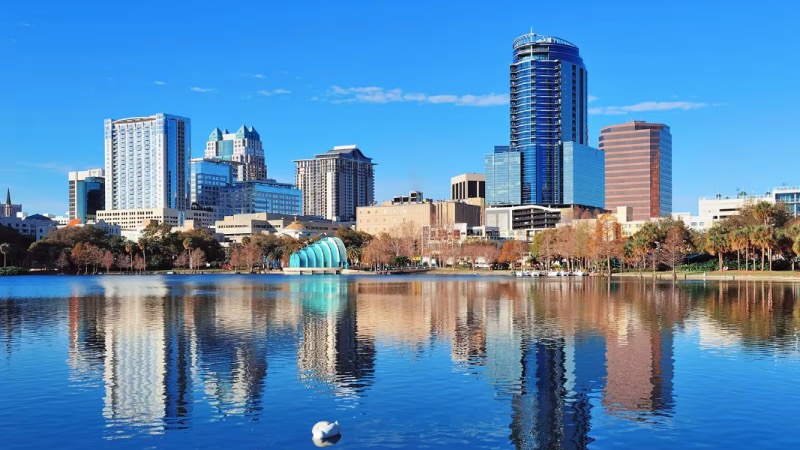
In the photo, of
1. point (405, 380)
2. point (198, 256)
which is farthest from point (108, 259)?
point (405, 380)

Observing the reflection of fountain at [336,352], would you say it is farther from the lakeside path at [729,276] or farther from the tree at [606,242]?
the tree at [606,242]

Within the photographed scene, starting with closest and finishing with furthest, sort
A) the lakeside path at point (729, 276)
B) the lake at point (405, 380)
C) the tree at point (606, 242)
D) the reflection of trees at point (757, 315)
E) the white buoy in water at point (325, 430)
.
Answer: the white buoy in water at point (325, 430) → the lake at point (405, 380) → the reflection of trees at point (757, 315) → the lakeside path at point (729, 276) → the tree at point (606, 242)

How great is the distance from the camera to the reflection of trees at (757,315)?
135ft

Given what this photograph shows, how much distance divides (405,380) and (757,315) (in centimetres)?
3456

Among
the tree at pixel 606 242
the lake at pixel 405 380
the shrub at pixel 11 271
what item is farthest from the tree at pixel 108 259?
the lake at pixel 405 380

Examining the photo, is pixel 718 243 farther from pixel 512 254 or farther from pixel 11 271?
pixel 11 271

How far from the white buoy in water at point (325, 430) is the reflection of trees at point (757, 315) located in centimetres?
2506

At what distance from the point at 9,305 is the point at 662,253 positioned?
4060 inches

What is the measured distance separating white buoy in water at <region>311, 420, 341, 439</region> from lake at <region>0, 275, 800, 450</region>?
40 centimetres

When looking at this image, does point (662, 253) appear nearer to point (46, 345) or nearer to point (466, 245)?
point (466, 245)

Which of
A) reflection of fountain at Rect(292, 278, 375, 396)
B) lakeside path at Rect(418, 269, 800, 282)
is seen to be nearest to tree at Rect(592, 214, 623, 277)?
lakeside path at Rect(418, 269, 800, 282)

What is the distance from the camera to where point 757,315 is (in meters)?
54.2

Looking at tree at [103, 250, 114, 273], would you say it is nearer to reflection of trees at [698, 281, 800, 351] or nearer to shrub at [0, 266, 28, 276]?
shrub at [0, 266, 28, 276]

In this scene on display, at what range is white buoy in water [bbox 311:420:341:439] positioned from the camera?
844 inches
